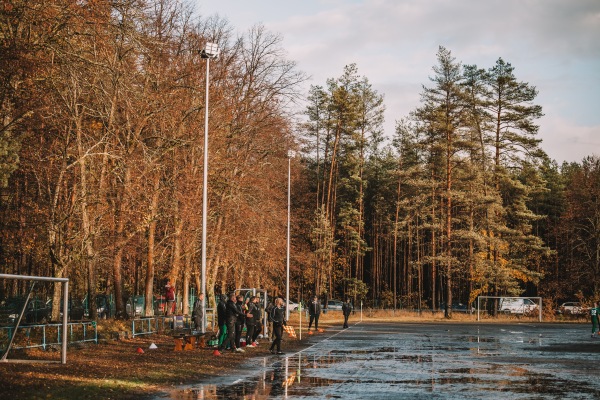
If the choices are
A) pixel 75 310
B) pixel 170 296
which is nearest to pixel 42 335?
pixel 170 296

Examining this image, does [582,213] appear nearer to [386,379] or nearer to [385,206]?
[385,206]

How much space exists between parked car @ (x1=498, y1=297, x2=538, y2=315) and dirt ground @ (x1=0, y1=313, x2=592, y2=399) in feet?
154

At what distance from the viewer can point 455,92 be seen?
72.8m

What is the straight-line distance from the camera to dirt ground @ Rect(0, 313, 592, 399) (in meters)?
15.5

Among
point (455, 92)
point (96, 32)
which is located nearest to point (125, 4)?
point (96, 32)

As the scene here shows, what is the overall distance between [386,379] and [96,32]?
12.3 m

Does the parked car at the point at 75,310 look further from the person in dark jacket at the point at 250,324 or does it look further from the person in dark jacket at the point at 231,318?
the person in dark jacket at the point at 231,318

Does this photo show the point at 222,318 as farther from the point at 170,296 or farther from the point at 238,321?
the point at 170,296

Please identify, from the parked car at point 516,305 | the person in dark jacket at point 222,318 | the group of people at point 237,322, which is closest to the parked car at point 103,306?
the group of people at point 237,322

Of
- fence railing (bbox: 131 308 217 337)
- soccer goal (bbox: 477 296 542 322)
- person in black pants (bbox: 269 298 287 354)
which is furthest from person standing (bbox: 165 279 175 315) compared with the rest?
soccer goal (bbox: 477 296 542 322)

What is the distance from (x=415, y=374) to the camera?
67.9 feet

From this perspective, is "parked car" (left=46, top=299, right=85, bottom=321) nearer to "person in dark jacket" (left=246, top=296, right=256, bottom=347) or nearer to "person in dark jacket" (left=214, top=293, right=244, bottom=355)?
"person in dark jacket" (left=246, top=296, right=256, bottom=347)

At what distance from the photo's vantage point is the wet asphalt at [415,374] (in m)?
16.4

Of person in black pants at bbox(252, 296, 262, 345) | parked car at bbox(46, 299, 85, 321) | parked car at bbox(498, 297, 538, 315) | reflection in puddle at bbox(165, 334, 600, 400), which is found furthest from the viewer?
parked car at bbox(498, 297, 538, 315)
